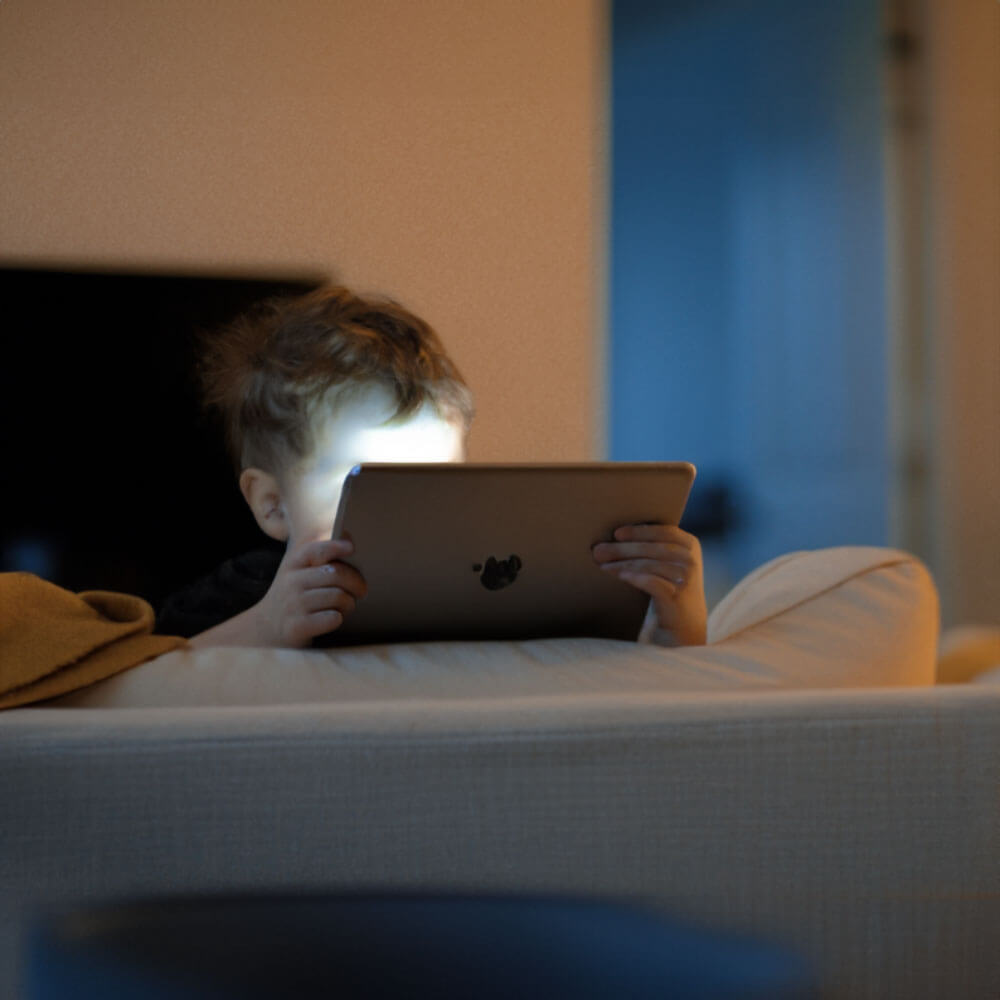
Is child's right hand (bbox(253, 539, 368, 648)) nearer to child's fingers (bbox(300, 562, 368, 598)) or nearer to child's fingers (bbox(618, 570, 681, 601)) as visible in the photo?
child's fingers (bbox(300, 562, 368, 598))

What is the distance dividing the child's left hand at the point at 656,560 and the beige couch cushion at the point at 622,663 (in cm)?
8

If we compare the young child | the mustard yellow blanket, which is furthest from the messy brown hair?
the mustard yellow blanket

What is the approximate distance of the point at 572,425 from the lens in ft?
10.3

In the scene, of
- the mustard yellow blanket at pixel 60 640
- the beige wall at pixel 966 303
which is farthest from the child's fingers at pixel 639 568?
the beige wall at pixel 966 303

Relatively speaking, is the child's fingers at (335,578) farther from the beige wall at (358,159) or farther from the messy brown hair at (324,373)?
the beige wall at (358,159)

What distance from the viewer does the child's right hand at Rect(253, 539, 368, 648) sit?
0.85m

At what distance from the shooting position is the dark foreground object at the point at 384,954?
1.42 feet

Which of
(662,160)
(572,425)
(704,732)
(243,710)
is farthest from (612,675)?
(662,160)

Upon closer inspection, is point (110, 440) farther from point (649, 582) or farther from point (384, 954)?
point (384, 954)

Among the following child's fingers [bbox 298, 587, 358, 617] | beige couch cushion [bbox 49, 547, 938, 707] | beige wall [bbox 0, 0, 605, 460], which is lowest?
beige couch cushion [bbox 49, 547, 938, 707]

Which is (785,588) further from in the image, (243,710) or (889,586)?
(243,710)

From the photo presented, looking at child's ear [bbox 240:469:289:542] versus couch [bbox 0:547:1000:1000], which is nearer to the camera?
couch [bbox 0:547:1000:1000]

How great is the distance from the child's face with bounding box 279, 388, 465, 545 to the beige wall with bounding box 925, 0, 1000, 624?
2523 millimetres

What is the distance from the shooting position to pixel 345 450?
1.19 metres
